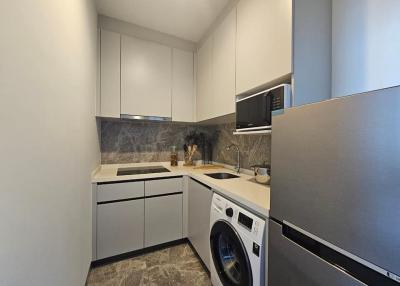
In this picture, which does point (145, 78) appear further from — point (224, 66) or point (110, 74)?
point (224, 66)

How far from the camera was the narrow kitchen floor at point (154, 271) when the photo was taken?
144 cm

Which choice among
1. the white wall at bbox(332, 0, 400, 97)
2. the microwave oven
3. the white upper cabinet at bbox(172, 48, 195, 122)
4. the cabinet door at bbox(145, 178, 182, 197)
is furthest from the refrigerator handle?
the white upper cabinet at bbox(172, 48, 195, 122)

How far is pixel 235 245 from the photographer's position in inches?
42.4

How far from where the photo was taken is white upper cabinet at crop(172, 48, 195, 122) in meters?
2.21

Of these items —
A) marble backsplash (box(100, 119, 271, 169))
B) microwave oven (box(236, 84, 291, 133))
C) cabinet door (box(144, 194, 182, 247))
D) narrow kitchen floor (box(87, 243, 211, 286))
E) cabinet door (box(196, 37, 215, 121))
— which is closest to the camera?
microwave oven (box(236, 84, 291, 133))

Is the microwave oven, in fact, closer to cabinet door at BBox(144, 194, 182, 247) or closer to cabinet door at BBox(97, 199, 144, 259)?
cabinet door at BBox(144, 194, 182, 247)

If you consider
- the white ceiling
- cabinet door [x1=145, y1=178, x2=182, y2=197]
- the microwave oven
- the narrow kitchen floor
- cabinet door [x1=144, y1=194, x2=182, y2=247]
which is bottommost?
the narrow kitchen floor

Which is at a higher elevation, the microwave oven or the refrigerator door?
the microwave oven

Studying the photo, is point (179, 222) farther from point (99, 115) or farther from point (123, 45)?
point (123, 45)

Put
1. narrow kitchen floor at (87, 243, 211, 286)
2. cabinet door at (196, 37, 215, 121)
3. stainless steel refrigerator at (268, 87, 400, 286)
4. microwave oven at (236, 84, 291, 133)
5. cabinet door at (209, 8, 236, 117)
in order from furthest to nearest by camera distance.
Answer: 1. cabinet door at (196, 37, 215, 121)
2. cabinet door at (209, 8, 236, 117)
3. narrow kitchen floor at (87, 243, 211, 286)
4. microwave oven at (236, 84, 291, 133)
5. stainless steel refrigerator at (268, 87, 400, 286)

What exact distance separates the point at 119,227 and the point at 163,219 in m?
0.43

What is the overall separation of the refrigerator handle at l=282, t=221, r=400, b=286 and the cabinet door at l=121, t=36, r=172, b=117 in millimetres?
1846

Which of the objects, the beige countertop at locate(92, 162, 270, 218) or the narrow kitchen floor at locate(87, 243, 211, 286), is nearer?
the beige countertop at locate(92, 162, 270, 218)

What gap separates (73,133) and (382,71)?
178 cm
